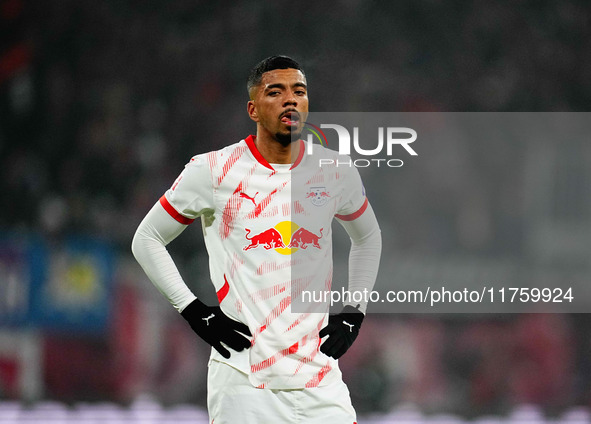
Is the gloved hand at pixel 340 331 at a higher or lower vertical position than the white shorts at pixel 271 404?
higher

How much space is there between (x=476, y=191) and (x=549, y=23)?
4.59ft

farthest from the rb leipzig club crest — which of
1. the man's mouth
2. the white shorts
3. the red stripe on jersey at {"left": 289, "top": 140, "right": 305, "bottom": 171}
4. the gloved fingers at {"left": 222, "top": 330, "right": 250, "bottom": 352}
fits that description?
the white shorts

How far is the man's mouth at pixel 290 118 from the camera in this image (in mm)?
2705

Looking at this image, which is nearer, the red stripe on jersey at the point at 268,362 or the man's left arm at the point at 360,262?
the red stripe on jersey at the point at 268,362

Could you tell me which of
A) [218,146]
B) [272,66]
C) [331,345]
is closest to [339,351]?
[331,345]

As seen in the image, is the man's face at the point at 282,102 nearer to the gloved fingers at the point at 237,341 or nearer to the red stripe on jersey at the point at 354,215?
the red stripe on jersey at the point at 354,215

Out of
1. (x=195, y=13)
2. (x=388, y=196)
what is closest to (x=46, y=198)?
(x=195, y=13)

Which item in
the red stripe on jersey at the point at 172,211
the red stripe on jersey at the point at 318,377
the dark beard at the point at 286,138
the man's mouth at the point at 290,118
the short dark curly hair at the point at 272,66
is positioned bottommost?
the red stripe on jersey at the point at 318,377

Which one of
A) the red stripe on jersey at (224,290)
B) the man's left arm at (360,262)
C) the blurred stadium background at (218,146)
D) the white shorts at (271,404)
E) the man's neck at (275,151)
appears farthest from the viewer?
the blurred stadium background at (218,146)

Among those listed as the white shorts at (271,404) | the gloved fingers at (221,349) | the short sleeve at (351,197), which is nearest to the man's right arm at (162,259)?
the gloved fingers at (221,349)

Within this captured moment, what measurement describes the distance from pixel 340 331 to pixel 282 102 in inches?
30.5

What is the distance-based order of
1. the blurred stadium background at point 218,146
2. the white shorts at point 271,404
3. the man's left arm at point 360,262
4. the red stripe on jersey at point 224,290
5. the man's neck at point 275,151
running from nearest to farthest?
the white shorts at point 271,404 < the red stripe on jersey at point 224,290 < the man's neck at point 275,151 < the man's left arm at point 360,262 < the blurred stadium background at point 218,146

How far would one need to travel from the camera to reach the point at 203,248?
5.46 meters

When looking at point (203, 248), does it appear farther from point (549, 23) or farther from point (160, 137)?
point (549, 23)
